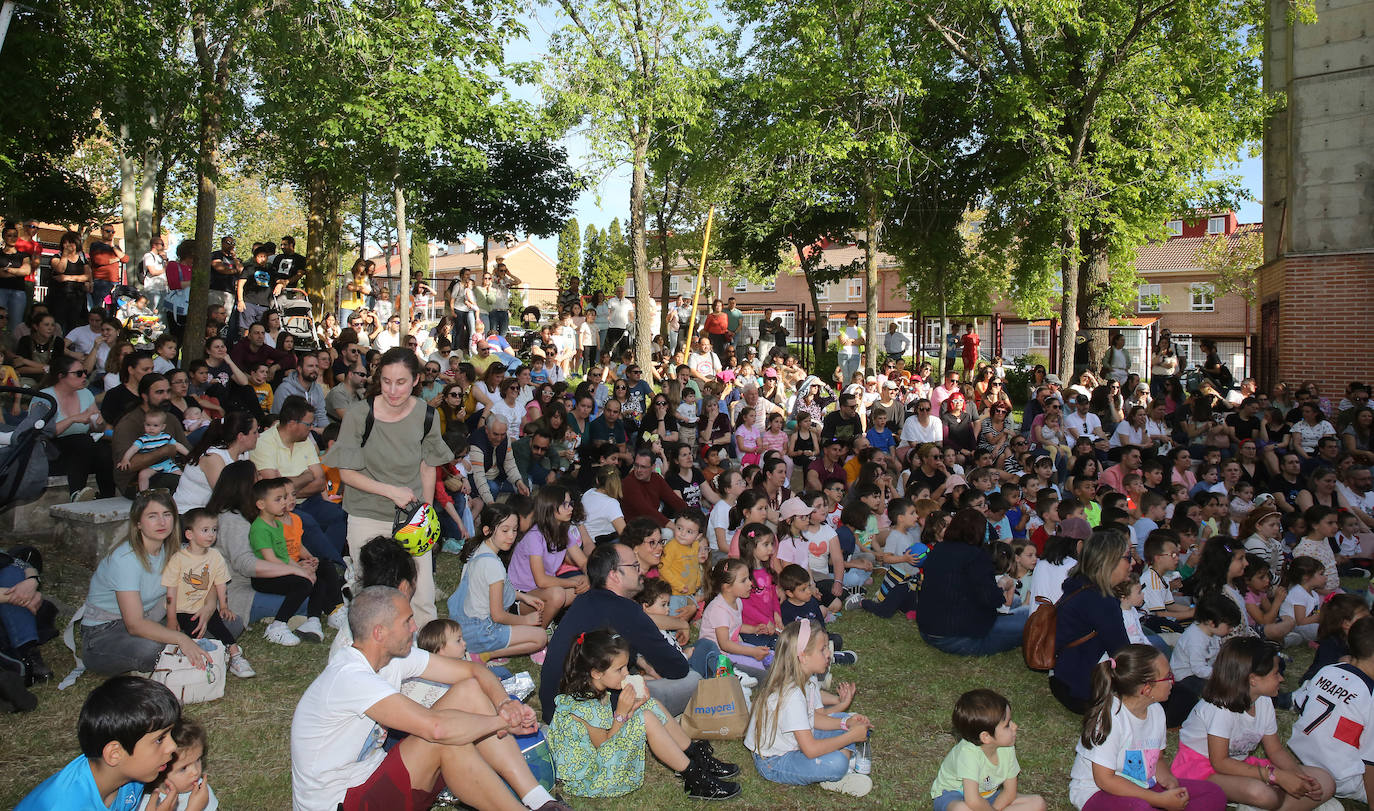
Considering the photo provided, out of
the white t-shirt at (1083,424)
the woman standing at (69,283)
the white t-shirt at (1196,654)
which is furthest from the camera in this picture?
the white t-shirt at (1083,424)

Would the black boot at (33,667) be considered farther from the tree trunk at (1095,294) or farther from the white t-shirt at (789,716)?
the tree trunk at (1095,294)

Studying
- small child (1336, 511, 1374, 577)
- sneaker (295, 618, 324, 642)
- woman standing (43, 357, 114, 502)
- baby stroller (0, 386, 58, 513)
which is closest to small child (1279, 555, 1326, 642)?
small child (1336, 511, 1374, 577)

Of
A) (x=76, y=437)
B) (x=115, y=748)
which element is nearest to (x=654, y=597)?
(x=115, y=748)

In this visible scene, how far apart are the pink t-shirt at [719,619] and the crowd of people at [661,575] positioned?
0.03 m

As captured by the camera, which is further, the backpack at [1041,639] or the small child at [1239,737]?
→ the backpack at [1041,639]

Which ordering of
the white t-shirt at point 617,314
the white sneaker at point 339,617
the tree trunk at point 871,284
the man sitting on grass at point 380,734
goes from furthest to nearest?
the tree trunk at point 871,284 < the white t-shirt at point 617,314 < the white sneaker at point 339,617 < the man sitting on grass at point 380,734

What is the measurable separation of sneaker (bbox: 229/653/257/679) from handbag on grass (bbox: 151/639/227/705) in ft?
1.02

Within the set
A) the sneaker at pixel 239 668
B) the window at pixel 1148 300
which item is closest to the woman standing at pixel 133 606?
the sneaker at pixel 239 668

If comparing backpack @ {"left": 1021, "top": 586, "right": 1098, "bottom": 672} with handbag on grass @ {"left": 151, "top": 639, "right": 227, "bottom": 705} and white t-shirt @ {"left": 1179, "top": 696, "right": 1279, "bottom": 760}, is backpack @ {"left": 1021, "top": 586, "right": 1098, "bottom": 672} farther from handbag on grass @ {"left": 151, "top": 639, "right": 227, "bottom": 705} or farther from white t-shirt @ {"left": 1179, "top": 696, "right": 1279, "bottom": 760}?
handbag on grass @ {"left": 151, "top": 639, "right": 227, "bottom": 705}

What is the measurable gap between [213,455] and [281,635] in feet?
5.22

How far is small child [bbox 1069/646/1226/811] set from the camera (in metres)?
4.85

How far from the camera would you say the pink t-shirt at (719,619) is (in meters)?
6.73

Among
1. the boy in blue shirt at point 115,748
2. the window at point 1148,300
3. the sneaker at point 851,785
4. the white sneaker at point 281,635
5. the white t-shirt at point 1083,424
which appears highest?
the window at point 1148,300

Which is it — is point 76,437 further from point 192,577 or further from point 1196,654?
point 1196,654
